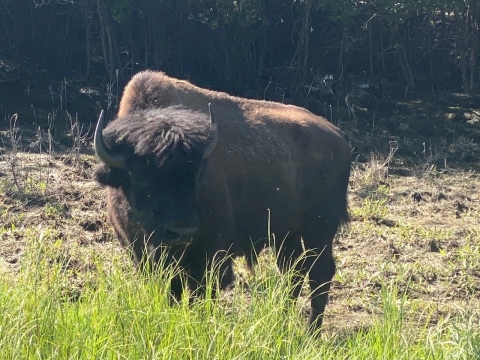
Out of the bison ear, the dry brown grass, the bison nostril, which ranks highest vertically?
the bison ear

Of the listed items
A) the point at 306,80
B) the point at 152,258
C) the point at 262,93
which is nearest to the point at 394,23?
the point at 306,80

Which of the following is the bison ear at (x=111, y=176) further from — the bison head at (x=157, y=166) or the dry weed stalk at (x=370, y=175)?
the dry weed stalk at (x=370, y=175)

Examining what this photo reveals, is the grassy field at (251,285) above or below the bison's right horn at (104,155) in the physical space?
below

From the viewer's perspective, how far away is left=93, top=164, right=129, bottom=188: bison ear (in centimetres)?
492

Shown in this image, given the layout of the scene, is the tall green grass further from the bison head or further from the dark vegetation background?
the dark vegetation background

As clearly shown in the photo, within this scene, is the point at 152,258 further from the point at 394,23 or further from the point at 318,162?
the point at 394,23

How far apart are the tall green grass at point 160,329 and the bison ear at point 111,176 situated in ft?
2.62

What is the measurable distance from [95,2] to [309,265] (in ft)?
32.1

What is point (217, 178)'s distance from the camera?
532 cm

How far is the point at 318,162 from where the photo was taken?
6.27m

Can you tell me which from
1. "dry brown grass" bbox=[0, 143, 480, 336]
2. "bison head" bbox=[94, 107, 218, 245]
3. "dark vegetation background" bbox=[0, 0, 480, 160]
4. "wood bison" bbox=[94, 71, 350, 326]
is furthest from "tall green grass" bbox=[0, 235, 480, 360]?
"dark vegetation background" bbox=[0, 0, 480, 160]

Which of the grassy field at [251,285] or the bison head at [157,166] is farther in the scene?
the bison head at [157,166]

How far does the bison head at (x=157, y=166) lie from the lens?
4555 millimetres

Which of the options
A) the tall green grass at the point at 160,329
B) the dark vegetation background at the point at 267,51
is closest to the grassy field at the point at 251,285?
the tall green grass at the point at 160,329
